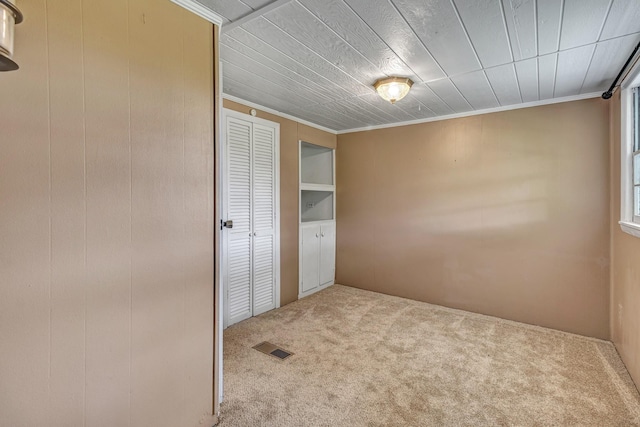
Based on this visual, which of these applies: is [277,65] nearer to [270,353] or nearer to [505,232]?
[270,353]

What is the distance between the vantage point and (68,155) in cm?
114

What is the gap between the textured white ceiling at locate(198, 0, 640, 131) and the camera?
5.08 ft

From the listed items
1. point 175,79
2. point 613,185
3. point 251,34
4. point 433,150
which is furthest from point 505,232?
point 175,79

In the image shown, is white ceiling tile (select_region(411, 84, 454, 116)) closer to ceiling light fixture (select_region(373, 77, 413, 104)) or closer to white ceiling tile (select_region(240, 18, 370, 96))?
ceiling light fixture (select_region(373, 77, 413, 104))

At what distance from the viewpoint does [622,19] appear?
1588 millimetres

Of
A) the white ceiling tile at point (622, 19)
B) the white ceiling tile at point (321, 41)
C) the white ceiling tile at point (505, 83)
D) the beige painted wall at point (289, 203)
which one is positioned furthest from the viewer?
the beige painted wall at point (289, 203)

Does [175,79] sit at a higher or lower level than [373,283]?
higher

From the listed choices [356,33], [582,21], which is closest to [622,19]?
[582,21]

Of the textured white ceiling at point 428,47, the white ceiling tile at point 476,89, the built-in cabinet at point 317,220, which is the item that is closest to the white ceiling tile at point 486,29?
the textured white ceiling at point 428,47

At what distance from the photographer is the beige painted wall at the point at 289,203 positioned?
3.57 metres

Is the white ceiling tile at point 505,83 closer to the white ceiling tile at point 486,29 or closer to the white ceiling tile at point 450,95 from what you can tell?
the white ceiling tile at point 486,29

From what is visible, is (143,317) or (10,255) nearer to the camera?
(10,255)

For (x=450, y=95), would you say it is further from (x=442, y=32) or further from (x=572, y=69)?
(x=442, y=32)

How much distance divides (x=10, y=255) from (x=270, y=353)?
1874 mm
